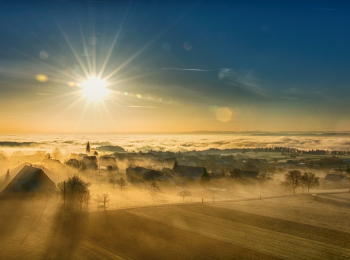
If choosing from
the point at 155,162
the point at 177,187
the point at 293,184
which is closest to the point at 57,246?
the point at 177,187

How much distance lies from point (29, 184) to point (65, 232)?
75.7 feet

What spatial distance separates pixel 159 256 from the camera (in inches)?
948

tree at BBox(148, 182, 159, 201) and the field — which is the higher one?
the field

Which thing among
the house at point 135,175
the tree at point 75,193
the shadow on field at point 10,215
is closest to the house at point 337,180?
the house at point 135,175

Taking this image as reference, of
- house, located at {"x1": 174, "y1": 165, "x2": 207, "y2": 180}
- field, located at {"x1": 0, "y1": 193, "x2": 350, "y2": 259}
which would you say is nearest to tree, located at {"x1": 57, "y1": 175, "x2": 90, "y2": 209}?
field, located at {"x1": 0, "y1": 193, "x2": 350, "y2": 259}

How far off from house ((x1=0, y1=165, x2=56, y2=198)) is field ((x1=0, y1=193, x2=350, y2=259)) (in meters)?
4.87

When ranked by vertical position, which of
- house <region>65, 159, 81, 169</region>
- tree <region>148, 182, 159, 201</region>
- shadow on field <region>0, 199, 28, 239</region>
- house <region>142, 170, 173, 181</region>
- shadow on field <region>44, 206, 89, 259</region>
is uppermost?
house <region>65, 159, 81, 169</region>

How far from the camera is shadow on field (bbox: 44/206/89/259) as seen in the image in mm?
24953

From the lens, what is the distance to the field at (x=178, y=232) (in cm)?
2500

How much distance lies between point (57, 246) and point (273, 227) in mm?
24120

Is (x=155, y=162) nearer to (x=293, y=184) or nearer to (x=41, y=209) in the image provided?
(x=293, y=184)

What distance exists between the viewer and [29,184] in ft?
160

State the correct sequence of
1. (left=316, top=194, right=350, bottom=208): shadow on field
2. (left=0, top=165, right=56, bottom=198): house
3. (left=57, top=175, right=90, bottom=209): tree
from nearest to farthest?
(left=57, top=175, right=90, bottom=209): tree < (left=316, top=194, right=350, bottom=208): shadow on field < (left=0, top=165, right=56, bottom=198): house

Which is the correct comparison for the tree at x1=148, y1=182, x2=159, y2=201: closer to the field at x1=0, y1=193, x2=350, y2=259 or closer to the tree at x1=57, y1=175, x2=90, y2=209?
the field at x1=0, y1=193, x2=350, y2=259
